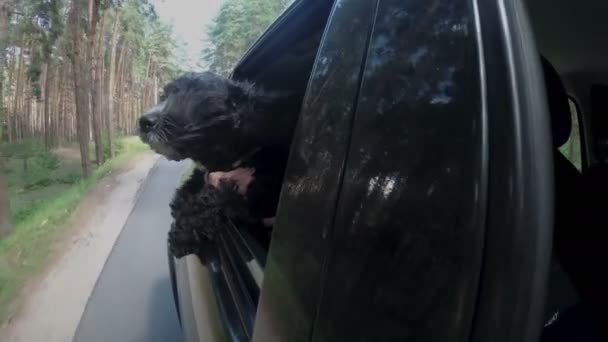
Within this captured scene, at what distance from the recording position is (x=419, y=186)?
2.76ft

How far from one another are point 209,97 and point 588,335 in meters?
1.71

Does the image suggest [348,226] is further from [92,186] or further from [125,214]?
[92,186]

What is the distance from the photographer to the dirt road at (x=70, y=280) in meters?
4.47

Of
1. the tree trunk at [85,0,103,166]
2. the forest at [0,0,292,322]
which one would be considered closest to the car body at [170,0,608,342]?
the forest at [0,0,292,322]

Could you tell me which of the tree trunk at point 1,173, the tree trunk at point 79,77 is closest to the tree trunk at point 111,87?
the tree trunk at point 79,77

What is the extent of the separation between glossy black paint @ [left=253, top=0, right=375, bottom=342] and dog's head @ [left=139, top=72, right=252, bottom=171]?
1.05m

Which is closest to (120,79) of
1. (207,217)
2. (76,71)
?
(76,71)

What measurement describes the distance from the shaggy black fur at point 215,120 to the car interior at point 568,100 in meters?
0.17

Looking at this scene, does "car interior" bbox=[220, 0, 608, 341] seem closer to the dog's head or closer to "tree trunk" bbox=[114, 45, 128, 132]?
the dog's head

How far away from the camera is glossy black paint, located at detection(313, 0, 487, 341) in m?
0.75

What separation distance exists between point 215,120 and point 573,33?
1.39 meters

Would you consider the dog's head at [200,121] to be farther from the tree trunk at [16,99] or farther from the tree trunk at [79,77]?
the tree trunk at [16,99]

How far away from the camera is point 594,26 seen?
1740 millimetres

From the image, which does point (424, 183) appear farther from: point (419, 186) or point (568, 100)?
point (568, 100)
